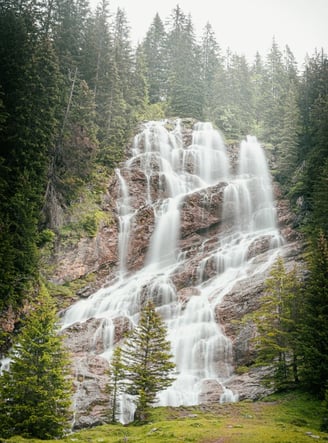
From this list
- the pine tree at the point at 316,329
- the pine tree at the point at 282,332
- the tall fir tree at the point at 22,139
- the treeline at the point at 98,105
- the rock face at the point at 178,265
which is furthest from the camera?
the treeline at the point at 98,105

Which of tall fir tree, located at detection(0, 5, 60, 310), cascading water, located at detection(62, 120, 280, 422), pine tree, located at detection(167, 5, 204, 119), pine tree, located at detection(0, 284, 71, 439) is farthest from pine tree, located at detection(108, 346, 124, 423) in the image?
pine tree, located at detection(167, 5, 204, 119)

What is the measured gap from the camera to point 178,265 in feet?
117

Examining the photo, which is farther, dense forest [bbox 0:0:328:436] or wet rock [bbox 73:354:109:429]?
dense forest [bbox 0:0:328:436]

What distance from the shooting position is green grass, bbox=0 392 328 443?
14141 millimetres

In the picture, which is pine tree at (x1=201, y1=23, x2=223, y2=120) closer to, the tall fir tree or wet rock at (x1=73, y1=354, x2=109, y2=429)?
the tall fir tree

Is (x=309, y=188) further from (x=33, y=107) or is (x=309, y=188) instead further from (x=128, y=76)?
(x=128, y=76)

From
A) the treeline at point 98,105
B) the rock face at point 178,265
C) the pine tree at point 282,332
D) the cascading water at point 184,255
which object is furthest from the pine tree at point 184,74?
the pine tree at point 282,332

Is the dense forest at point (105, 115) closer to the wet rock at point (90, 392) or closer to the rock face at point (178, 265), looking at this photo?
the rock face at point (178, 265)

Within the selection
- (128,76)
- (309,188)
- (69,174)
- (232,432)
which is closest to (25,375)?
(232,432)

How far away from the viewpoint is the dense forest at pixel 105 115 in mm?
25500

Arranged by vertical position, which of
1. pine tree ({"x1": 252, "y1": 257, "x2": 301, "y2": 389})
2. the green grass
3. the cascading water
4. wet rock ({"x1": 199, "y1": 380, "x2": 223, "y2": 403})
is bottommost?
the green grass

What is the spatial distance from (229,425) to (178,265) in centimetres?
2026

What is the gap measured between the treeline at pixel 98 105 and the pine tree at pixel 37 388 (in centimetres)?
717

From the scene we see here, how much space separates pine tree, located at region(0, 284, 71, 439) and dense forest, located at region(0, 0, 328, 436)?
12.0 ft
